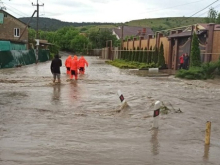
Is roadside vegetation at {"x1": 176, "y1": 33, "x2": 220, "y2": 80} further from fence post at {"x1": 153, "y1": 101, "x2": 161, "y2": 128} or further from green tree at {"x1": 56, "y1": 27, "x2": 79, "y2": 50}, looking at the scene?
green tree at {"x1": 56, "y1": 27, "x2": 79, "y2": 50}

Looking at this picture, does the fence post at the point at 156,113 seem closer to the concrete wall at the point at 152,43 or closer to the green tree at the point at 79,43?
the concrete wall at the point at 152,43

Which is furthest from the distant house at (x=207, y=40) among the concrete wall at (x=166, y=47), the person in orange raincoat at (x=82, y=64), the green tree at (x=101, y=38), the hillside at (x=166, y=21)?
the hillside at (x=166, y=21)

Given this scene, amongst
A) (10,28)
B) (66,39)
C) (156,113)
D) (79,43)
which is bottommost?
(156,113)

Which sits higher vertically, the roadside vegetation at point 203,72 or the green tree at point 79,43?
A: the green tree at point 79,43

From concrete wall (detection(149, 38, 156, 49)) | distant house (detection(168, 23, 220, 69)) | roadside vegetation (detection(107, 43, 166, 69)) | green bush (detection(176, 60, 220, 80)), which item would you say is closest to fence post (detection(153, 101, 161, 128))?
green bush (detection(176, 60, 220, 80))

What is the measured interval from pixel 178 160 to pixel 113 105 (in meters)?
5.41

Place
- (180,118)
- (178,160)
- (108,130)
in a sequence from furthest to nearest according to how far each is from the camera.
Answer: (180,118), (108,130), (178,160)

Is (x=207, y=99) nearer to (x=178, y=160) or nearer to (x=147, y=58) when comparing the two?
(x=178, y=160)

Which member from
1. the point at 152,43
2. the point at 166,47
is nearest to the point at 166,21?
the point at 152,43

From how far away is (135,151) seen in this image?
6.00 meters

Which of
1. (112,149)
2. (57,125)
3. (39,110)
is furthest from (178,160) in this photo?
(39,110)

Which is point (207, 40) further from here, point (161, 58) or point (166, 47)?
point (166, 47)

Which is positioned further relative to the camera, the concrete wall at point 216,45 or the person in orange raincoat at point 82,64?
the concrete wall at point 216,45

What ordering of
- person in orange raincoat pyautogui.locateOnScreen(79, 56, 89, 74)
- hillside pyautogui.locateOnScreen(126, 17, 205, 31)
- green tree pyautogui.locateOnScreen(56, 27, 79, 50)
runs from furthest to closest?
1. hillside pyautogui.locateOnScreen(126, 17, 205, 31)
2. green tree pyautogui.locateOnScreen(56, 27, 79, 50)
3. person in orange raincoat pyautogui.locateOnScreen(79, 56, 89, 74)
